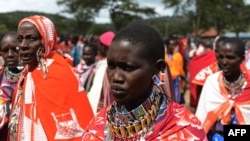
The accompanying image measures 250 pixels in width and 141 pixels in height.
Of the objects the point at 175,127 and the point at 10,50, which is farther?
the point at 10,50

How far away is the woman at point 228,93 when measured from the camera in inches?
176

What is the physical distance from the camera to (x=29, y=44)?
3.56 metres

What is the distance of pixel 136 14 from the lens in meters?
40.2

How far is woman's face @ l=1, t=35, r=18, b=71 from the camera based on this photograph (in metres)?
4.46

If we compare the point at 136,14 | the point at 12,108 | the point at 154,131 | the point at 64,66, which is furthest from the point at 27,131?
the point at 136,14

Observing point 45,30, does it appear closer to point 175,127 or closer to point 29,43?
point 29,43

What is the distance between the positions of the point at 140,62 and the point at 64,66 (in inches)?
64.8

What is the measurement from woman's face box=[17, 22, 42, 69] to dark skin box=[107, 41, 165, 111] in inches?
58.7

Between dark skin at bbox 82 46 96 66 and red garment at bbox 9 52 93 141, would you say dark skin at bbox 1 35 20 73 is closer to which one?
red garment at bbox 9 52 93 141

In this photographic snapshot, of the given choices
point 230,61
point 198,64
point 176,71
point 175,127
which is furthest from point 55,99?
point 176,71

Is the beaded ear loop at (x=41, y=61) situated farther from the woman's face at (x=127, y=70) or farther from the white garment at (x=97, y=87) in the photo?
the white garment at (x=97, y=87)

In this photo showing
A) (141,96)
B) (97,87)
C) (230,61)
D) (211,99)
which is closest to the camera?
(141,96)

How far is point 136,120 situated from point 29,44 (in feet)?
5.26

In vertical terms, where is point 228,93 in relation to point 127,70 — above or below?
below
